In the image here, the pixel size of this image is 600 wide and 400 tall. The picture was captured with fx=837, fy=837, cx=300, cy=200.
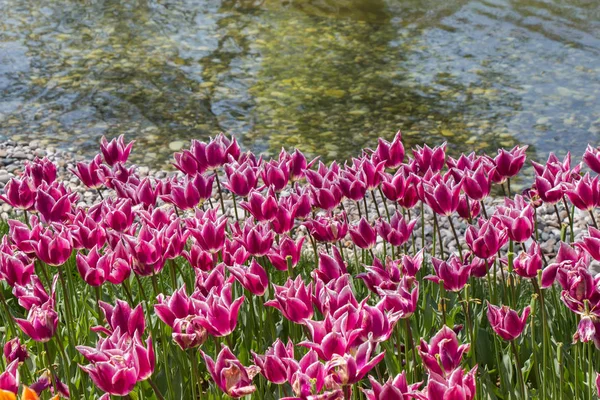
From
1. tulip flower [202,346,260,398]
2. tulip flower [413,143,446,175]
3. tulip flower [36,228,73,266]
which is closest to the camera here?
tulip flower [202,346,260,398]

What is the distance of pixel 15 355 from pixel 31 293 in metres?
0.21

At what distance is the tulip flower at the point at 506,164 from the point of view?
371cm

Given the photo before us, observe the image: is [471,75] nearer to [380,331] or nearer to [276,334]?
[276,334]

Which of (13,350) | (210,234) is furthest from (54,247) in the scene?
(210,234)

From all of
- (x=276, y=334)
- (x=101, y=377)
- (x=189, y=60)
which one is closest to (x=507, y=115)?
(x=189, y=60)

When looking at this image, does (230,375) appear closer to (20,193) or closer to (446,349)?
(446,349)

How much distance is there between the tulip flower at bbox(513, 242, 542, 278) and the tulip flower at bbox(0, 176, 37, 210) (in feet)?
6.96

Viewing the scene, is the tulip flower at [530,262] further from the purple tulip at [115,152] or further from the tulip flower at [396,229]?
the purple tulip at [115,152]

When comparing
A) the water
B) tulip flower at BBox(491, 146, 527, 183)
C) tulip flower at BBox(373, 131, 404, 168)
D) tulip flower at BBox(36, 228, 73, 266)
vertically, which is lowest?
the water

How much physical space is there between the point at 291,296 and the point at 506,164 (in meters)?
1.60

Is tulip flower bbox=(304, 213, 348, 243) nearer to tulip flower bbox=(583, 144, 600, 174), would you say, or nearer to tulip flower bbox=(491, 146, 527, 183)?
tulip flower bbox=(491, 146, 527, 183)

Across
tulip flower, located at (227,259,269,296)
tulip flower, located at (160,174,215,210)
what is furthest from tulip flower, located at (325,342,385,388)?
tulip flower, located at (160,174,215,210)

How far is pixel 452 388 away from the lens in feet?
6.32

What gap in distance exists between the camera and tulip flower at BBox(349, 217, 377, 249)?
3.29 metres
